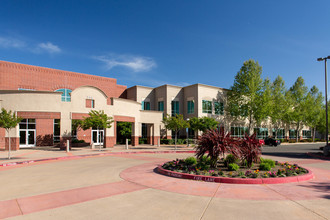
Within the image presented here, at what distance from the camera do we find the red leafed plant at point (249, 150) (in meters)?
11.0

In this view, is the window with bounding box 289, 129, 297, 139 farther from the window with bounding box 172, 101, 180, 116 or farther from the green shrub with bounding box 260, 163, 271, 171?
the green shrub with bounding box 260, 163, 271, 171

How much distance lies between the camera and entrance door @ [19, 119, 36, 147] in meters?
30.4

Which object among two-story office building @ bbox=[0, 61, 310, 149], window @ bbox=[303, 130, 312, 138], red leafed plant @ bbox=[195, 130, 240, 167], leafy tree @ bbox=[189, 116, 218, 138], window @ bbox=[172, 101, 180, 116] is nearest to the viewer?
red leafed plant @ bbox=[195, 130, 240, 167]

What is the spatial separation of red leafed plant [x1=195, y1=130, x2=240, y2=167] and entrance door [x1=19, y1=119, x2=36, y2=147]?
27863 millimetres

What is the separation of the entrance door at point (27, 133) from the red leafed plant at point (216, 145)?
2786 cm

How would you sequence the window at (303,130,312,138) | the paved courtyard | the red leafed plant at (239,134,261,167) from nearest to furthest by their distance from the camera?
the paved courtyard
the red leafed plant at (239,134,261,167)
the window at (303,130,312,138)

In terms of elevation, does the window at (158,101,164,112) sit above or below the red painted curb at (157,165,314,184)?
above

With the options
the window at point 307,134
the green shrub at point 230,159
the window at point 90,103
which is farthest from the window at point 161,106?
the window at point 307,134

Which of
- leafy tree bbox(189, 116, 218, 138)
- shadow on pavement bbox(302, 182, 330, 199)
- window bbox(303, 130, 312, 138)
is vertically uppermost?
leafy tree bbox(189, 116, 218, 138)

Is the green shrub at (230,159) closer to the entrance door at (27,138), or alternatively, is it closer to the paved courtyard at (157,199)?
the paved courtyard at (157,199)

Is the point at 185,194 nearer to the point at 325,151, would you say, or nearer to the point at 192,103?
the point at 325,151

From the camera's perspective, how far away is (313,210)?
5.60 meters

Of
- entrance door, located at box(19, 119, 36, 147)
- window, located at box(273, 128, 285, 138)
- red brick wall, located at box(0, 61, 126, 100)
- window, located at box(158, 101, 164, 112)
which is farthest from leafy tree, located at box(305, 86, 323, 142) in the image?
entrance door, located at box(19, 119, 36, 147)

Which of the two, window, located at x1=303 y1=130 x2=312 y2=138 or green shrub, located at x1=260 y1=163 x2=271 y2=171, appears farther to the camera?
window, located at x1=303 y1=130 x2=312 y2=138
